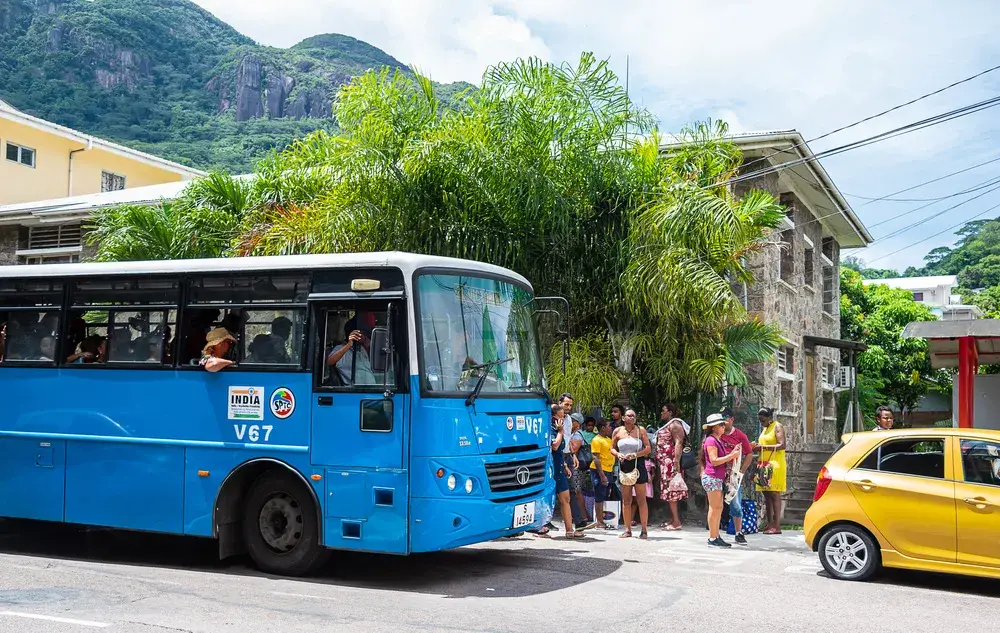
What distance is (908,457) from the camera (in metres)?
9.27

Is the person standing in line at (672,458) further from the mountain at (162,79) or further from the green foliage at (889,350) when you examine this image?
the mountain at (162,79)

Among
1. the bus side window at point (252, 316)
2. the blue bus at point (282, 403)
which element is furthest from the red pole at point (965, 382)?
the bus side window at point (252, 316)

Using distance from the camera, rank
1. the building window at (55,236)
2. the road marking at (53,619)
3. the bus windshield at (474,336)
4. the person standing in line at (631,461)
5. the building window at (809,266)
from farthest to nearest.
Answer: the building window at (809,266) → the building window at (55,236) → the person standing in line at (631,461) → the bus windshield at (474,336) → the road marking at (53,619)

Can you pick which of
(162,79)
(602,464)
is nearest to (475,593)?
(602,464)

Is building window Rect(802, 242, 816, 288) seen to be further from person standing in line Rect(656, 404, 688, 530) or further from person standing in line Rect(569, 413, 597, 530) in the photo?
person standing in line Rect(569, 413, 597, 530)

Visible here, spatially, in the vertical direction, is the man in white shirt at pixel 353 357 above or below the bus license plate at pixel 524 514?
above

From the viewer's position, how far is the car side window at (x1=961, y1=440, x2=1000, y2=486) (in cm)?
880

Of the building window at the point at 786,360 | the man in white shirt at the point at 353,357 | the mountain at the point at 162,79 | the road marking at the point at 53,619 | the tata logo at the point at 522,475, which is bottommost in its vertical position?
the road marking at the point at 53,619

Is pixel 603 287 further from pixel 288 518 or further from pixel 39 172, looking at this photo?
pixel 39 172

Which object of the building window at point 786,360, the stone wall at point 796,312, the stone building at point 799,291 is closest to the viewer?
the stone building at point 799,291

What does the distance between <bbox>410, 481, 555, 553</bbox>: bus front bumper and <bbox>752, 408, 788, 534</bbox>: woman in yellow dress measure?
18.2 feet

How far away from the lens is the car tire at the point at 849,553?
9.27m

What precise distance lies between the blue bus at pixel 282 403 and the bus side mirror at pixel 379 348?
19mm

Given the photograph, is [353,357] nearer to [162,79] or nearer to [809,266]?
[809,266]
